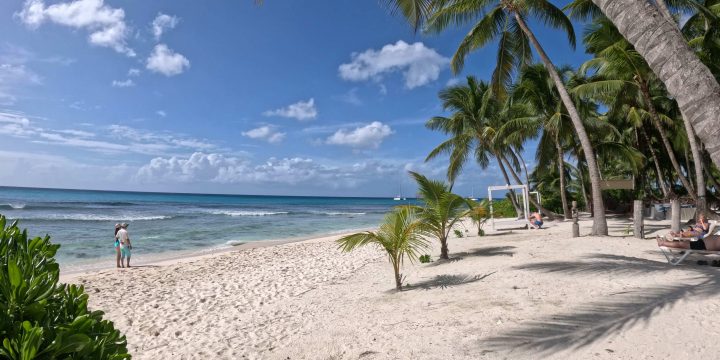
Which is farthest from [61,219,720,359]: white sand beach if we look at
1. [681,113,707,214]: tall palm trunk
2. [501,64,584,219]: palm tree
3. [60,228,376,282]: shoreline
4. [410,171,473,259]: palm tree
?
[501,64,584,219]: palm tree

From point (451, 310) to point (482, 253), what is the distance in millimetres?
4054

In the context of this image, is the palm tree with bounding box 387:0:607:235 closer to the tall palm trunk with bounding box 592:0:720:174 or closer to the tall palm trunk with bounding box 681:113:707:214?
the tall palm trunk with bounding box 681:113:707:214

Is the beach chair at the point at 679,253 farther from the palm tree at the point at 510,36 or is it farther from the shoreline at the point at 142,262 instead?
the shoreline at the point at 142,262

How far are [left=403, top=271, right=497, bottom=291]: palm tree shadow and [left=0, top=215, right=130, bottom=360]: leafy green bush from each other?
4.93 m

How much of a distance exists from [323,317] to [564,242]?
6.67m

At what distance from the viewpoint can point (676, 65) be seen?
2789mm

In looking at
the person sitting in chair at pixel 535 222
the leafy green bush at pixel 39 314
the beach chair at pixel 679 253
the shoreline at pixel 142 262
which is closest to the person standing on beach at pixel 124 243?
the shoreline at pixel 142 262

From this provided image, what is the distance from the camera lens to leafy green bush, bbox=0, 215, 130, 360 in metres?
1.10

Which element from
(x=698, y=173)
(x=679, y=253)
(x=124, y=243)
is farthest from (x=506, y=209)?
(x=124, y=243)

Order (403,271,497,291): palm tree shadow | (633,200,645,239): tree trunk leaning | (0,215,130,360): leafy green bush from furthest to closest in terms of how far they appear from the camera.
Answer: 1. (633,200,645,239): tree trunk leaning
2. (403,271,497,291): palm tree shadow
3. (0,215,130,360): leafy green bush

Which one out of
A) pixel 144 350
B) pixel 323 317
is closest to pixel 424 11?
pixel 323 317

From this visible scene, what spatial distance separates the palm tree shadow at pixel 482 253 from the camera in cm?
786

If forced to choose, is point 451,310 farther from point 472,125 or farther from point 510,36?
point 472,125

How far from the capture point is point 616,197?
24.4 m
